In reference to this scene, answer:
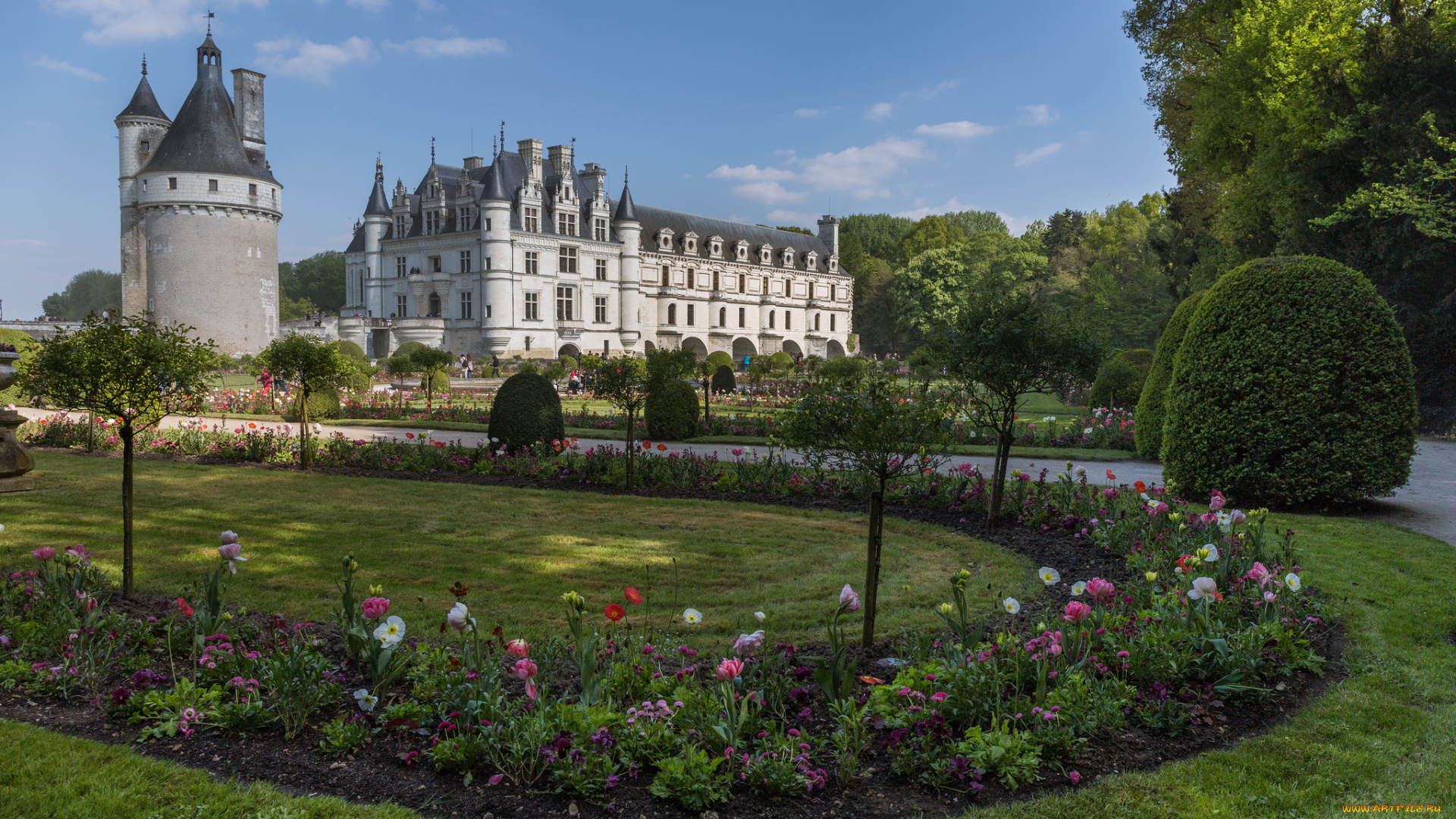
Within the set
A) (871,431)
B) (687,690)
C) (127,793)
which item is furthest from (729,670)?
(127,793)

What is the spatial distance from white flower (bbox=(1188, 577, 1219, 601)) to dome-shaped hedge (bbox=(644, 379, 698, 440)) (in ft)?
38.5

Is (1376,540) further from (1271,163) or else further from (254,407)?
(254,407)

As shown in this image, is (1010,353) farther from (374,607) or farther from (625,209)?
(625,209)

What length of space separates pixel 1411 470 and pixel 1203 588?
32.6 feet

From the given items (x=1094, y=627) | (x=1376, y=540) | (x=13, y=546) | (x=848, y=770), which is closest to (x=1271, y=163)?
(x=1376, y=540)

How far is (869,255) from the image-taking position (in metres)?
75.2

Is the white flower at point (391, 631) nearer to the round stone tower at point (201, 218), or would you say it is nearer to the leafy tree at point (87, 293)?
the round stone tower at point (201, 218)

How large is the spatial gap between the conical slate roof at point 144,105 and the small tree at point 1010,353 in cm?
4918

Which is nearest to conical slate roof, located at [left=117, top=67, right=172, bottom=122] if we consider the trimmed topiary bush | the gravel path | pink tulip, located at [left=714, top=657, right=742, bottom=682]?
the gravel path

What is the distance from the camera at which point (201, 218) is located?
1570 inches

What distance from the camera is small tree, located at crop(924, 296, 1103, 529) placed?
7473 mm

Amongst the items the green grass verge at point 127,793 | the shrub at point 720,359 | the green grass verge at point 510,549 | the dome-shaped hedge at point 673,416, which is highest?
the shrub at point 720,359

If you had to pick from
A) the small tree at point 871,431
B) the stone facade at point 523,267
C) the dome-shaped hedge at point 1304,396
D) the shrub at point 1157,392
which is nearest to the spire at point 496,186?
the stone facade at point 523,267

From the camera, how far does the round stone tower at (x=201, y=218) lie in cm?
3950
